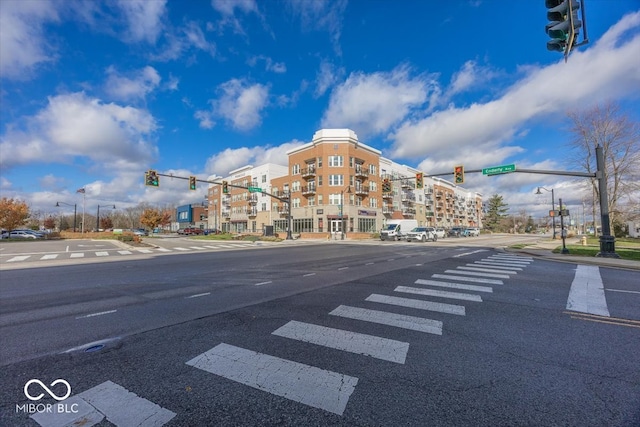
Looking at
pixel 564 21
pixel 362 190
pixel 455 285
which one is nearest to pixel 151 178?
pixel 455 285

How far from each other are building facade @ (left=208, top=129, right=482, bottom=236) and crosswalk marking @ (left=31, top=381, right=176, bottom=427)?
1358 inches

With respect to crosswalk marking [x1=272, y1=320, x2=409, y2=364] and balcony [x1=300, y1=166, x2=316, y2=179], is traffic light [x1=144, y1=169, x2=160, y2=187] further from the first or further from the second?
balcony [x1=300, y1=166, x2=316, y2=179]

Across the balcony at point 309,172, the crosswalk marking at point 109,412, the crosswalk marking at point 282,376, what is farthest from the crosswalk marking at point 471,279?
the balcony at point 309,172

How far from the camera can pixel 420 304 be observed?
6469 mm

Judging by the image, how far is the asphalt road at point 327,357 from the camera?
107 inches

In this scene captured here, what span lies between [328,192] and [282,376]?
47.3 meters

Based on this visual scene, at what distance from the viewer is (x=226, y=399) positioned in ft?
9.44

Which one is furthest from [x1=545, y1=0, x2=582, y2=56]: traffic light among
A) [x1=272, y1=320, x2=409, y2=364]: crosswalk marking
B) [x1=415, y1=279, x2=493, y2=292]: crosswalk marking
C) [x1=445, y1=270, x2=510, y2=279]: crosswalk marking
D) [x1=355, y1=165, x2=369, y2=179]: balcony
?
[x1=355, y1=165, x2=369, y2=179]: balcony

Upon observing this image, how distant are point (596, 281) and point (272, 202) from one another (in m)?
56.2

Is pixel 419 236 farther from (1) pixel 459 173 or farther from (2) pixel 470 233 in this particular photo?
(2) pixel 470 233

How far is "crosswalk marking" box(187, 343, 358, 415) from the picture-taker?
2.92 m

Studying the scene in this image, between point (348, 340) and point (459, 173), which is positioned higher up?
point (459, 173)

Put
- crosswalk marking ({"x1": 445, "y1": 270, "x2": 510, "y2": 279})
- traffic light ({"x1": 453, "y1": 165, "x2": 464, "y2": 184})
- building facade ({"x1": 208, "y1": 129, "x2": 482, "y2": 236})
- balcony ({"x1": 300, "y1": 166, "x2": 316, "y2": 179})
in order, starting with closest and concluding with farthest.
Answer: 1. crosswalk marking ({"x1": 445, "y1": 270, "x2": 510, "y2": 279})
2. traffic light ({"x1": 453, "y1": 165, "x2": 464, "y2": 184})
3. building facade ({"x1": 208, "y1": 129, "x2": 482, "y2": 236})
4. balcony ({"x1": 300, "y1": 166, "x2": 316, "y2": 179})

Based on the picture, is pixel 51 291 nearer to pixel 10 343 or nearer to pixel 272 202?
pixel 10 343
